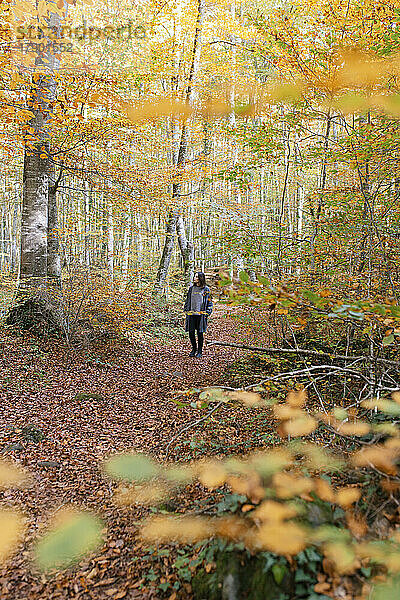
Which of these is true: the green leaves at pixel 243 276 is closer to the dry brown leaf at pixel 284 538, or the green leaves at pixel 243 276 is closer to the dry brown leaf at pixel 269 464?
the dry brown leaf at pixel 269 464

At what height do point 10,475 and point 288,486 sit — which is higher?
point 288,486

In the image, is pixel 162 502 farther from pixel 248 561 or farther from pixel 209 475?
pixel 209 475

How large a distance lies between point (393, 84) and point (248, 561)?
5205 mm

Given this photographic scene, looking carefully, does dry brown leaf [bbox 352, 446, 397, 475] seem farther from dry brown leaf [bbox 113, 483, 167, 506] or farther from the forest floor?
dry brown leaf [bbox 113, 483, 167, 506]

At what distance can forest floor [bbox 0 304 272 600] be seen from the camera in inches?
95.0

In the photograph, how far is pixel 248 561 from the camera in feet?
6.00

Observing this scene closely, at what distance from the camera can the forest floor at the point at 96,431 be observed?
2414 millimetres

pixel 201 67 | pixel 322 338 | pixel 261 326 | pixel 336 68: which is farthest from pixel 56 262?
pixel 201 67

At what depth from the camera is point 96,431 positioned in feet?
14.6

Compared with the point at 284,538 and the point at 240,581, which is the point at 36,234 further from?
the point at 284,538

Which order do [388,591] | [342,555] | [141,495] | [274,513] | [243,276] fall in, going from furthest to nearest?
[141,495], [243,276], [274,513], [342,555], [388,591]

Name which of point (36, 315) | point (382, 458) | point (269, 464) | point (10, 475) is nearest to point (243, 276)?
point (269, 464)

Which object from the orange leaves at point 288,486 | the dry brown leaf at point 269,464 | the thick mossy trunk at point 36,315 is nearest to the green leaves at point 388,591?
the orange leaves at point 288,486

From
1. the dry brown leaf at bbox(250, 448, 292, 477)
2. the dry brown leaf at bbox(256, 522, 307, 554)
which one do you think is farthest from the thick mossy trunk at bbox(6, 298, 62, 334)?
the dry brown leaf at bbox(256, 522, 307, 554)
